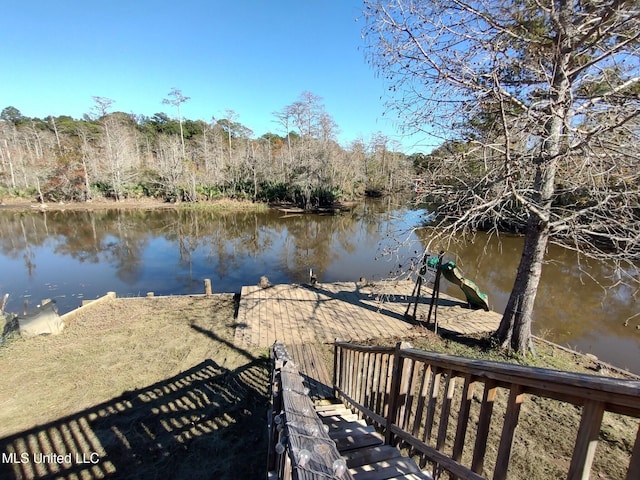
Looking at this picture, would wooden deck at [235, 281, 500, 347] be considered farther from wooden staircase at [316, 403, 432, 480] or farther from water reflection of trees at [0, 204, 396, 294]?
wooden staircase at [316, 403, 432, 480]

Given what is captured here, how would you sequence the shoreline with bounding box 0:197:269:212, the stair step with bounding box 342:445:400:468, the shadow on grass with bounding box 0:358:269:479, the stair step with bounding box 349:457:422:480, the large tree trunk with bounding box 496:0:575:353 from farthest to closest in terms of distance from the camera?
the shoreline with bounding box 0:197:269:212
the large tree trunk with bounding box 496:0:575:353
the shadow on grass with bounding box 0:358:269:479
the stair step with bounding box 342:445:400:468
the stair step with bounding box 349:457:422:480

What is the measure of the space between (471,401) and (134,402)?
14.3 feet

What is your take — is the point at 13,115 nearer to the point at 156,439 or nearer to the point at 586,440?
the point at 156,439

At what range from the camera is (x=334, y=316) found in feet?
23.9

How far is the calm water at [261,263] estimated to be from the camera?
7980 millimetres

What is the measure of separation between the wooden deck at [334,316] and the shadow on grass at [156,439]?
5.47ft

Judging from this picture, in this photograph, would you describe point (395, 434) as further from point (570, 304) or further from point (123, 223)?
point (123, 223)

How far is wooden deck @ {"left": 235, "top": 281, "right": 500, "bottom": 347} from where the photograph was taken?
636 cm

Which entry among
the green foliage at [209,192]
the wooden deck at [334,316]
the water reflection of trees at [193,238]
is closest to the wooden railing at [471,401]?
the wooden deck at [334,316]

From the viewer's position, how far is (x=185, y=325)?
6.64 m

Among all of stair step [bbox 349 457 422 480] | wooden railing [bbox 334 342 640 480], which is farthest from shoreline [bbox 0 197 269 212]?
stair step [bbox 349 457 422 480]

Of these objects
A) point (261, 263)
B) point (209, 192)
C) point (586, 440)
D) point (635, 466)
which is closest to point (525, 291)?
point (586, 440)

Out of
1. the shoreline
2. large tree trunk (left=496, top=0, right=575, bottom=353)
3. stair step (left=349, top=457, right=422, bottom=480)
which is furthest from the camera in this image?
the shoreline

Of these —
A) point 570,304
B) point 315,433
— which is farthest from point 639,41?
point 570,304
